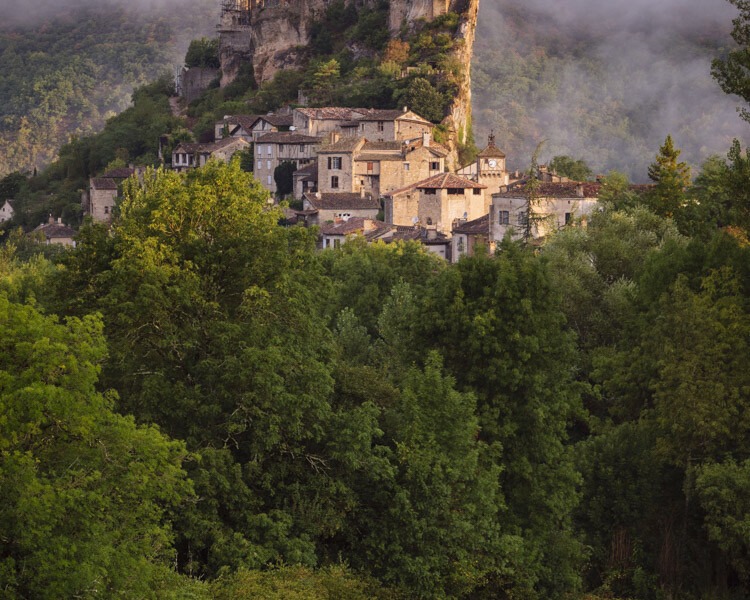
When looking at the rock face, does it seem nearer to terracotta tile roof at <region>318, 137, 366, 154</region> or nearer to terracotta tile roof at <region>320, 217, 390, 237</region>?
terracotta tile roof at <region>318, 137, 366, 154</region>

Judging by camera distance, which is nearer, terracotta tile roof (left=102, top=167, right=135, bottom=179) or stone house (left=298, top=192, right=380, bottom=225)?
stone house (left=298, top=192, right=380, bottom=225)

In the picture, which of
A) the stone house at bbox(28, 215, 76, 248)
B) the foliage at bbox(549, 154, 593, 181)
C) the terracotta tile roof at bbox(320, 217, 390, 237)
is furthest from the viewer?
the stone house at bbox(28, 215, 76, 248)

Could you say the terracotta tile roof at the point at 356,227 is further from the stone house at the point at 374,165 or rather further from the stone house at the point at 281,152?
the stone house at the point at 281,152

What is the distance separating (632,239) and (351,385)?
1996 centimetres

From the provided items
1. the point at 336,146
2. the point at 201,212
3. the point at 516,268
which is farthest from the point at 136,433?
the point at 336,146

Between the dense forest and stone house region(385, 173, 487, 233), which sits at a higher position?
stone house region(385, 173, 487, 233)

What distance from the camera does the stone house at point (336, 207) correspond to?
281 feet

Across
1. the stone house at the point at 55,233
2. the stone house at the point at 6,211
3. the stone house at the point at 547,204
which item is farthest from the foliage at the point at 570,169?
the stone house at the point at 6,211

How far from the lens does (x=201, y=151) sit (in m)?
102

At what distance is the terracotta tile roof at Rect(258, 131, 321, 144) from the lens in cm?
9656

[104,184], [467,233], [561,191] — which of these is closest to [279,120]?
[104,184]

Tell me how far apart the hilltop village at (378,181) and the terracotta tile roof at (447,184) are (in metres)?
0.05

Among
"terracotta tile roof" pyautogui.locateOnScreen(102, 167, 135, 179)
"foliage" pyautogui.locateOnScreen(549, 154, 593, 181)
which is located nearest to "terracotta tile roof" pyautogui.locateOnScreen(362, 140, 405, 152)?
"foliage" pyautogui.locateOnScreen(549, 154, 593, 181)

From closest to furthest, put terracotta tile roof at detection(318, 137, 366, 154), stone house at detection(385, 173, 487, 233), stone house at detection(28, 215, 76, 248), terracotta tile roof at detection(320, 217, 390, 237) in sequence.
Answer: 1. terracotta tile roof at detection(320, 217, 390, 237)
2. stone house at detection(385, 173, 487, 233)
3. terracotta tile roof at detection(318, 137, 366, 154)
4. stone house at detection(28, 215, 76, 248)
